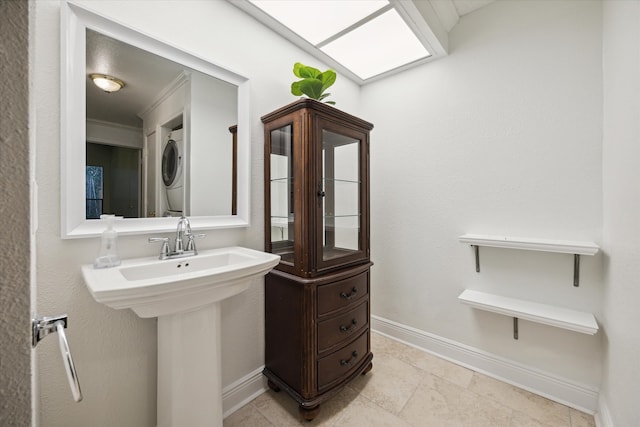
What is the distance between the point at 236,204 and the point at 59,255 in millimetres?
772

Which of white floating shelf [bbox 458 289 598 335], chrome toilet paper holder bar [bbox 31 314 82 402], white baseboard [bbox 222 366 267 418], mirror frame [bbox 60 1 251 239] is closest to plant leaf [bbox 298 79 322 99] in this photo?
mirror frame [bbox 60 1 251 239]

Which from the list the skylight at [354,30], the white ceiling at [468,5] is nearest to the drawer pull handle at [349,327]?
the skylight at [354,30]

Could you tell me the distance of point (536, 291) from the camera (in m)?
1.58

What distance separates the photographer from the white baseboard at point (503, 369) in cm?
145

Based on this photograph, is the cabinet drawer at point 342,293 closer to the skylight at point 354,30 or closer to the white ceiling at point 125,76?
the white ceiling at point 125,76

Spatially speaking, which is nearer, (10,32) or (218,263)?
(10,32)

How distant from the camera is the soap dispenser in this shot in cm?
100

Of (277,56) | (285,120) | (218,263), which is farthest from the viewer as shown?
(277,56)

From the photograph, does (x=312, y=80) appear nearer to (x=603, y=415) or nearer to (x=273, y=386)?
(x=273, y=386)

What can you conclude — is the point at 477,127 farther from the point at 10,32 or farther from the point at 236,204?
the point at 10,32

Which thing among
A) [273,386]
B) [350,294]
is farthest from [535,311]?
[273,386]

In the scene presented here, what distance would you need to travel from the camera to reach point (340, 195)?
5.43 feet

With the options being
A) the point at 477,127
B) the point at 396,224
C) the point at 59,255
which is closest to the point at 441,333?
the point at 396,224

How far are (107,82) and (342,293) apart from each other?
1522mm
